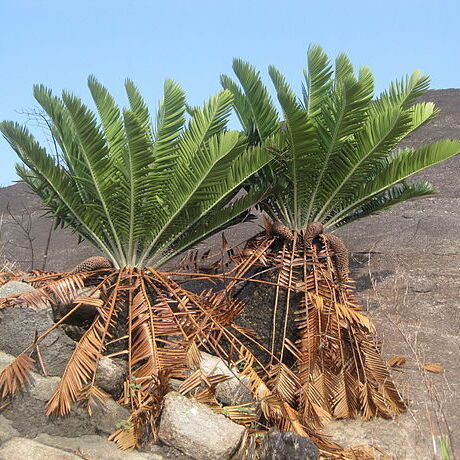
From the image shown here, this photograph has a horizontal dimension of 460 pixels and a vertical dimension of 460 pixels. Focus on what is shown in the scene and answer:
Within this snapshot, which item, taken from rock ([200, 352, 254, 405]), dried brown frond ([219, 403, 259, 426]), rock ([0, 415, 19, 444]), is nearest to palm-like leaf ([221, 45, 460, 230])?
rock ([200, 352, 254, 405])

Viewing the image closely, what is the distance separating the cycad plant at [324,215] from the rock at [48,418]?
163 centimetres

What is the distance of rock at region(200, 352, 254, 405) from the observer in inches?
230

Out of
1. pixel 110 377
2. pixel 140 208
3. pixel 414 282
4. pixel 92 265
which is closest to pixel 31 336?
pixel 110 377

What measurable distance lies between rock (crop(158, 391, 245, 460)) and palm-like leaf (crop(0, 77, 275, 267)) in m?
A: 1.87

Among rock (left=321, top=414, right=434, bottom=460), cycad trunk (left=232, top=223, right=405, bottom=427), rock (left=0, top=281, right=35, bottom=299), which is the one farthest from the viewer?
cycad trunk (left=232, top=223, right=405, bottom=427)

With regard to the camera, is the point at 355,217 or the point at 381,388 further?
the point at 355,217

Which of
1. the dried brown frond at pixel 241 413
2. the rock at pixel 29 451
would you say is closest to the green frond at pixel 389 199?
the dried brown frond at pixel 241 413

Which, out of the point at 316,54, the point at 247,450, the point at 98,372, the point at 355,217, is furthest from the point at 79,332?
the point at 316,54

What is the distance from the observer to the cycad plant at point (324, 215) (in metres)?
6.48

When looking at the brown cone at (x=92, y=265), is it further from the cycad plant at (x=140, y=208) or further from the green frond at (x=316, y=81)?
the green frond at (x=316, y=81)

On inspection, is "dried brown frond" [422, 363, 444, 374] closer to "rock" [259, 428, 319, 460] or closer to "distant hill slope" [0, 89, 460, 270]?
"rock" [259, 428, 319, 460]

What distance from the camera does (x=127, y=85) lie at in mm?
7457

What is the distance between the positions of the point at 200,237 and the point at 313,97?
213 centimetres

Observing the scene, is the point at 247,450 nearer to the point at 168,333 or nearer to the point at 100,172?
the point at 168,333
